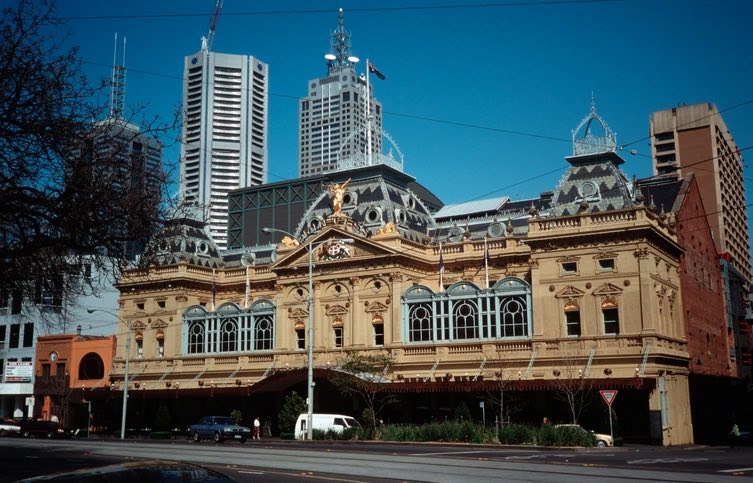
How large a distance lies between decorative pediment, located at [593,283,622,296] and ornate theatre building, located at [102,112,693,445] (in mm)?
124

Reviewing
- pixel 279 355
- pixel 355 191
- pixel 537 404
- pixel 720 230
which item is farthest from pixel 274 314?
pixel 720 230

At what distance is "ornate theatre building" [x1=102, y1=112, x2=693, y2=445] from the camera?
51188 millimetres

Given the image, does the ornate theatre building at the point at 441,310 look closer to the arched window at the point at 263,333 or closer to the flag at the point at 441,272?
the arched window at the point at 263,333

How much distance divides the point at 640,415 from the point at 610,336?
4874 millimetres

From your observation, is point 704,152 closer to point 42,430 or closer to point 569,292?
point 569,292

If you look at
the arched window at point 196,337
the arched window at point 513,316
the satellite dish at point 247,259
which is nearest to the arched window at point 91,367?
the arched window at point 196,337

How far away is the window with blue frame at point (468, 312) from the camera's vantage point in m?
54.6

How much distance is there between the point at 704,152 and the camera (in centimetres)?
13212

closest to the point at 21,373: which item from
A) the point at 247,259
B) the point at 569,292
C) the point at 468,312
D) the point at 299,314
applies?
the point at 247,259

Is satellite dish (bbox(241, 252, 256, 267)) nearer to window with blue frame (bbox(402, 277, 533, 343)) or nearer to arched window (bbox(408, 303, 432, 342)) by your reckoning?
window with blue frame (bbox(402, 277, 533, 343))

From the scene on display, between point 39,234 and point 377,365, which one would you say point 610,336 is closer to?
point 377,365

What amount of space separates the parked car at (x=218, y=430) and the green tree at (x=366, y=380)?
22.5 ft

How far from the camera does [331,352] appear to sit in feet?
201

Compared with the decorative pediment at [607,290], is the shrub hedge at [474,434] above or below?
below
